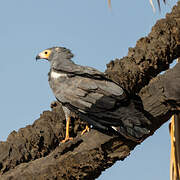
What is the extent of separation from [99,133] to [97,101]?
0.34m

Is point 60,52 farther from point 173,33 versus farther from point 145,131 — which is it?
point 145,131

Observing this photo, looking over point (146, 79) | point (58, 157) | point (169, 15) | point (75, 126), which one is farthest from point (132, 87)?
point (58, 157)

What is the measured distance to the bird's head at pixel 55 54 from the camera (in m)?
6.03

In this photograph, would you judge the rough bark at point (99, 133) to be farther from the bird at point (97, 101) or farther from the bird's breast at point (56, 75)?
the bird's breast at point (56, 75)

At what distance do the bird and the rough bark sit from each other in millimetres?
142

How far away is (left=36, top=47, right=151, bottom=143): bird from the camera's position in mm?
4371

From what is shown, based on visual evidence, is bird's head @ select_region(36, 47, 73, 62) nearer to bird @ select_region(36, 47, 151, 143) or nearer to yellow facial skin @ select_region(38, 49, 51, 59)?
yellow facial skin @ select_region(38, 49, 51, 59)

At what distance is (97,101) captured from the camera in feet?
15.4

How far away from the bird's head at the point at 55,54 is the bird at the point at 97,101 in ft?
0.73

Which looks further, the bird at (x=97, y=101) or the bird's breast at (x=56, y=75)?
the bird's breast at (x=56, y=75)

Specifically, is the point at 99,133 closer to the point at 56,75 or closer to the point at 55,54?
the point at 56,75

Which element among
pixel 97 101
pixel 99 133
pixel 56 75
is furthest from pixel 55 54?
pixel 99 133

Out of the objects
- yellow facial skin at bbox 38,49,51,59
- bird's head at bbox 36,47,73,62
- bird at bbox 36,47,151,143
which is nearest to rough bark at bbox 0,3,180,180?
bird at bbox 36,47,151,143

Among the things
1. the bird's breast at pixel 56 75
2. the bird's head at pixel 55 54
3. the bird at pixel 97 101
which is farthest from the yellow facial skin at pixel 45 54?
the bird's breast at pixel 56 75
